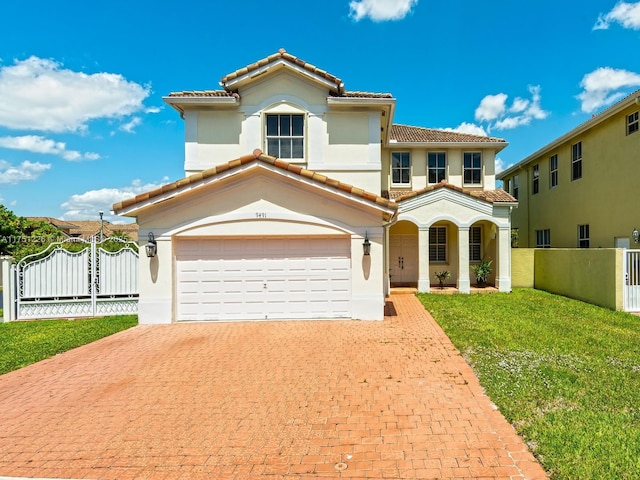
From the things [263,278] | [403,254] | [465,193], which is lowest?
[263,278]

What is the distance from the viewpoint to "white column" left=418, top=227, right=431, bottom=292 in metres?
15.5

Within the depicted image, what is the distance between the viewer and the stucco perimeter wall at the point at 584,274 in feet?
37.6

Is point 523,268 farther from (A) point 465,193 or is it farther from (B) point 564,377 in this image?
(B) point 564,377

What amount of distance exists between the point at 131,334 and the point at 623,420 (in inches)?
410

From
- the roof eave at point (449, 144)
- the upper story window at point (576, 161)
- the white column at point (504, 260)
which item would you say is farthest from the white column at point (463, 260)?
the upper story window at point (576, 161)

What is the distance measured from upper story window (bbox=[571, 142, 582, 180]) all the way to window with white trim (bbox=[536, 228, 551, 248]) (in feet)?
12.7

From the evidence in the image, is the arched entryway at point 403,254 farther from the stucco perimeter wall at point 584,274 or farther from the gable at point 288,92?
the gable at point 288,92

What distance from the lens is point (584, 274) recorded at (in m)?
13.1

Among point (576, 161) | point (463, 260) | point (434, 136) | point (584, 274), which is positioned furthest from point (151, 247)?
point (576, 161)

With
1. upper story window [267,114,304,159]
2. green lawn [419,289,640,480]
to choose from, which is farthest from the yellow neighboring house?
upper story window [267,114,304,159]

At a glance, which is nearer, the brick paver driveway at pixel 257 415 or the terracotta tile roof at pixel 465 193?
the brick paver driveway at pixel 257 415

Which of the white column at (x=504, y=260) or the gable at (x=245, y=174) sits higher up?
the gable at (x=245, y=174)

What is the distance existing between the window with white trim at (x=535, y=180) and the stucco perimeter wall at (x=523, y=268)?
6.65m

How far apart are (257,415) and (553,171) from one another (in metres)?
21.8
